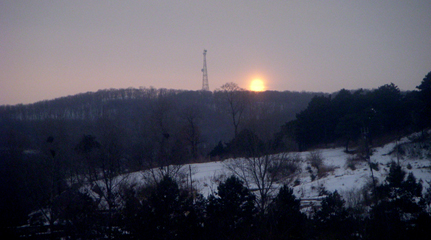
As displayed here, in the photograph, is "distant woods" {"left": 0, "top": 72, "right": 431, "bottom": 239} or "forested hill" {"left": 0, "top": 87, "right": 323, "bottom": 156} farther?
"forested hill" {"left": 0, "top": 87, "right": 323, "bottom": 156}

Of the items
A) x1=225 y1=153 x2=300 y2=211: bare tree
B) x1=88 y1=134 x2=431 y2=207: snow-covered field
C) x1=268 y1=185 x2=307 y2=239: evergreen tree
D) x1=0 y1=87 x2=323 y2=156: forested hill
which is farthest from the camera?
x1=0 y1=87 x2=323 y2=156: forested hill

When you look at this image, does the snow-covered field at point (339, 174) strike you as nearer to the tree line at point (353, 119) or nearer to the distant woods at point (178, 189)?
the distant woods at point (178, 189)

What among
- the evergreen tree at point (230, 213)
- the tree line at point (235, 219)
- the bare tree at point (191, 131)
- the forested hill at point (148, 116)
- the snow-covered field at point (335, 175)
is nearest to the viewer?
the tree line at point (235, 219)

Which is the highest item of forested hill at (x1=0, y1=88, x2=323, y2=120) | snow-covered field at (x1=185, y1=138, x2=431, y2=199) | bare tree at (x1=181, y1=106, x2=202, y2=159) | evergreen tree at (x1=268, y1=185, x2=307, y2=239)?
forested hill at (x1=0, y1=88, x2=323, y2=120)

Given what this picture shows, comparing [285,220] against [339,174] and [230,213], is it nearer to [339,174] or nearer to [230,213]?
[230,213]

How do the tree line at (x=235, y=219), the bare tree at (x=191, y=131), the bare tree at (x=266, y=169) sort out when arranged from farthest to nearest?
the bare tree at (x=191, y=131)
the bare tree at (x=266, y=169)
the tree line at (x=235, y=219)

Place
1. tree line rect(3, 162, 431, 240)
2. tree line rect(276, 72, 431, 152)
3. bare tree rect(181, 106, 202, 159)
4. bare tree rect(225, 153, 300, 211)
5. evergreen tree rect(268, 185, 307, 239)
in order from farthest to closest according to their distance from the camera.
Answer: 1. bare tree rect(181, 106, 202, 159)
2. tree line rect(276, 72, 431, 152)
3. bare tree rect(225, 153, 300, 211)
4. evergreen tree rect(268, 185, 307, 239)
5. tree line rect(3, 162, 431, 240)

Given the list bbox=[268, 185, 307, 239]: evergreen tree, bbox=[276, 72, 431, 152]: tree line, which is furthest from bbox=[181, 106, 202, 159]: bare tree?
bbox=[268, 185, 307, 239]: evergreen tree

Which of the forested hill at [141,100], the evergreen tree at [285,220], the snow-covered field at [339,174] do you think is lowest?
the snow-covered field at [339,174]

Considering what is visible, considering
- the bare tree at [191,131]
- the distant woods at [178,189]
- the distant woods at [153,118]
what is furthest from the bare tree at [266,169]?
the bare tree at [191,131]

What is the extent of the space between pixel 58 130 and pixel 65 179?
20.1 ft

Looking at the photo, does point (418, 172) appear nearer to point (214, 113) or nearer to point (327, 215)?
point (327, 215)

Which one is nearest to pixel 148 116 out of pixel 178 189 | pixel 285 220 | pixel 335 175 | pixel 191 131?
pixel 191 131

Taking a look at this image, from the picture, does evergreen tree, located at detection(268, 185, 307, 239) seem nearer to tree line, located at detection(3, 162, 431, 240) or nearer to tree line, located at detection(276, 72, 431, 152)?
tree line, located at detection(3, 162, 431, 240)
